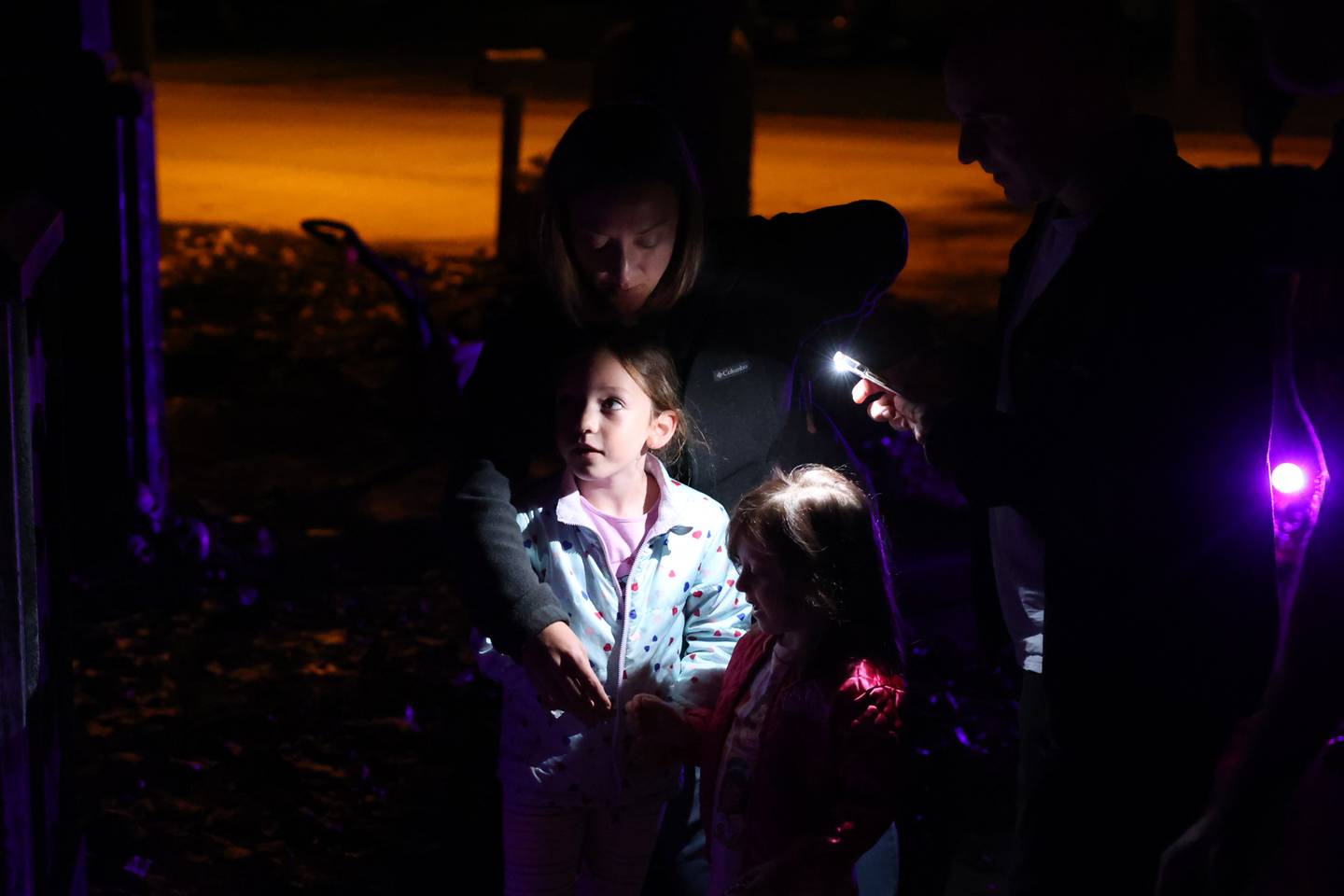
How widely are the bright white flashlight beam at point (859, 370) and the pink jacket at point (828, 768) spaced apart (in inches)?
16.7

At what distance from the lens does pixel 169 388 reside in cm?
835

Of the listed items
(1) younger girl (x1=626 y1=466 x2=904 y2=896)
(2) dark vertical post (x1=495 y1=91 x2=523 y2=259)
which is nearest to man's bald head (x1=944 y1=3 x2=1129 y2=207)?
(1) younger girl (x1=626 y1=466 x2=904 y2=896)

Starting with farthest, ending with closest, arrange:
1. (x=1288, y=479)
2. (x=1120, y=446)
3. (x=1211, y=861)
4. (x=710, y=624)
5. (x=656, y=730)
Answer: (x=1288, y=479)
(x=710, y=624)
(x=656, y=730)
(x=1120, y=446)
(x=1211, y=861)

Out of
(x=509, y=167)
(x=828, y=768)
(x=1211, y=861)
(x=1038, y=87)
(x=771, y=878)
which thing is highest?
(x=1038, y=87)

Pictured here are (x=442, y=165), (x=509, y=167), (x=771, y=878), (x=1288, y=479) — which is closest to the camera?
(x=771, y=878)

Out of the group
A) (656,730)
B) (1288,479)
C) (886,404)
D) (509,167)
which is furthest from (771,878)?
(509,167)

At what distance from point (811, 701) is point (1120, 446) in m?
0.63

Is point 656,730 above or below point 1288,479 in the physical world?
below

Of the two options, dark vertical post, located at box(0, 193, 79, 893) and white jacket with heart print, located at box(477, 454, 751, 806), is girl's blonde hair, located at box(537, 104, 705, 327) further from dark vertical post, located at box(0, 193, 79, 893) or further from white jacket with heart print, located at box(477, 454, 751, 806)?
dark vertical post, located at box(0, 193, 79, 893)

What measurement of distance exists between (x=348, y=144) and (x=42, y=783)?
13602mm

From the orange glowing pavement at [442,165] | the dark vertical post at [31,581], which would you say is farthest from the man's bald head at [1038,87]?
the orange glowing pavement at [442,165]

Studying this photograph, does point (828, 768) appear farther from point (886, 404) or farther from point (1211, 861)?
point (1211, 861)

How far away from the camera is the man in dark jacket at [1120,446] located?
203 centimetres

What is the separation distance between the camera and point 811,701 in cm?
238
